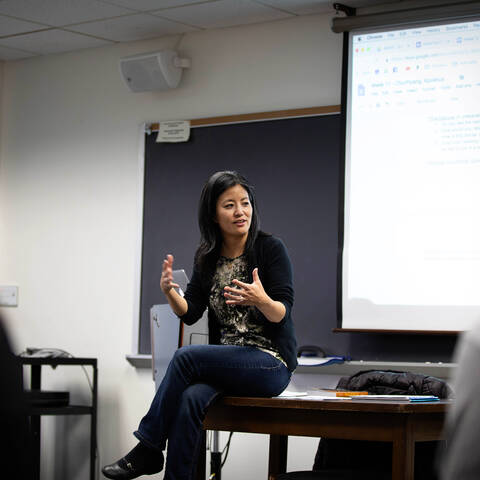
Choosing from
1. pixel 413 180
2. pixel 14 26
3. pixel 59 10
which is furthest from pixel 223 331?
pixel 14 26

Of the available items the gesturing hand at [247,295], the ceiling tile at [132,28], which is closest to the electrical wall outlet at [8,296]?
the ceiling tile at [132,28]

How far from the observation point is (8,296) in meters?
4.86

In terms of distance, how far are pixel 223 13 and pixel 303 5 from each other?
42 cm

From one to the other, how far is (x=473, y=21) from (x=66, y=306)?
8.68ft

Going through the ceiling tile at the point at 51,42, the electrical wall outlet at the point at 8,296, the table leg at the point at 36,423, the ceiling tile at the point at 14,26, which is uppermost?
the ceiling tile at the point at 14,26

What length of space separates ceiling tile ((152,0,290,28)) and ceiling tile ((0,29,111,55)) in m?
0.64

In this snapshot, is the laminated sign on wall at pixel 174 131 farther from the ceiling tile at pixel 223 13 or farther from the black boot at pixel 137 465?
the black boot at pixel 137 465

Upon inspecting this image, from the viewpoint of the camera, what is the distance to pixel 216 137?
4.27 meters

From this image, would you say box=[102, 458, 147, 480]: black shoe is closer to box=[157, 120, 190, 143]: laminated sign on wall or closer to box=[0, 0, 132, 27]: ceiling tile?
box=[157, 120, 190, 143]: laminated sign on wall

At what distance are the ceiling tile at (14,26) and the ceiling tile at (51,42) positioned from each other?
2.6 inches

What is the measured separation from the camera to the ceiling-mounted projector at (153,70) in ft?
14.1

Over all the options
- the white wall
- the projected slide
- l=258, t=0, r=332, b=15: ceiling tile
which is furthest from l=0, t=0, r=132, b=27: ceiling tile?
the projected slide

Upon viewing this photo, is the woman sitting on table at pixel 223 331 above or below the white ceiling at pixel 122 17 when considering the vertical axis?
below

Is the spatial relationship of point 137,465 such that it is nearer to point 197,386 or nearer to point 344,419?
point 197,386
